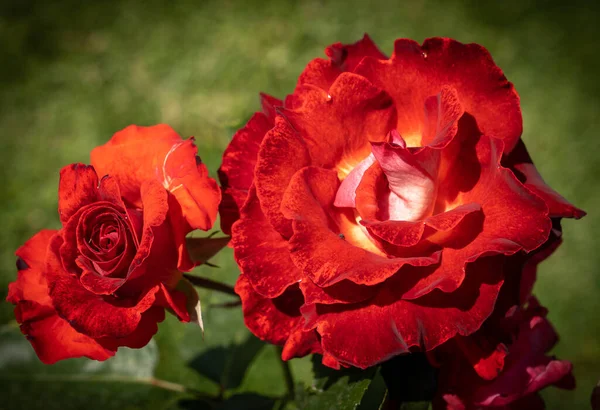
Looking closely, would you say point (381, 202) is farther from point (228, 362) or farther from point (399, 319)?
point (228, 362)

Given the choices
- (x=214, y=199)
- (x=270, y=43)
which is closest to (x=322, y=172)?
(x=214, y=199)

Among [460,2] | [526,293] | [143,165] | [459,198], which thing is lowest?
[526,293]

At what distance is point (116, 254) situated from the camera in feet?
1.74

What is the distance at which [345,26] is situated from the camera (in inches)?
79.4

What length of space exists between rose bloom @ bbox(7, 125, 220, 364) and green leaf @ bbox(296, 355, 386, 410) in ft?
0.52

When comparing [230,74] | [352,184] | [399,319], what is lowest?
[399,319]

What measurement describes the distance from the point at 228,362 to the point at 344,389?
0.35 metres

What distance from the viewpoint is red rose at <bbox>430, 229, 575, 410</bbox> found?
50 cm

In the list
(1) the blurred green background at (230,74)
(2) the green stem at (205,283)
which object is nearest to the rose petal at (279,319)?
(2) the green stem at (205,283)

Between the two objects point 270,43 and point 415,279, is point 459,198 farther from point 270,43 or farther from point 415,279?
point 270,43

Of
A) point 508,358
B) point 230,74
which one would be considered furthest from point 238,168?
point 230,74

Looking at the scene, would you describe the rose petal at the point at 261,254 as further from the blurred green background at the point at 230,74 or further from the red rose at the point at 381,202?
the blurred green background at the point at 230,74

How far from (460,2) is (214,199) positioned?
1.79 meters

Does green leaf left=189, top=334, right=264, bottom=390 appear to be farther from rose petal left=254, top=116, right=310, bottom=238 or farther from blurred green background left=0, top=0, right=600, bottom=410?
blurred green background left=0, top=0, right=600, bottom=410
